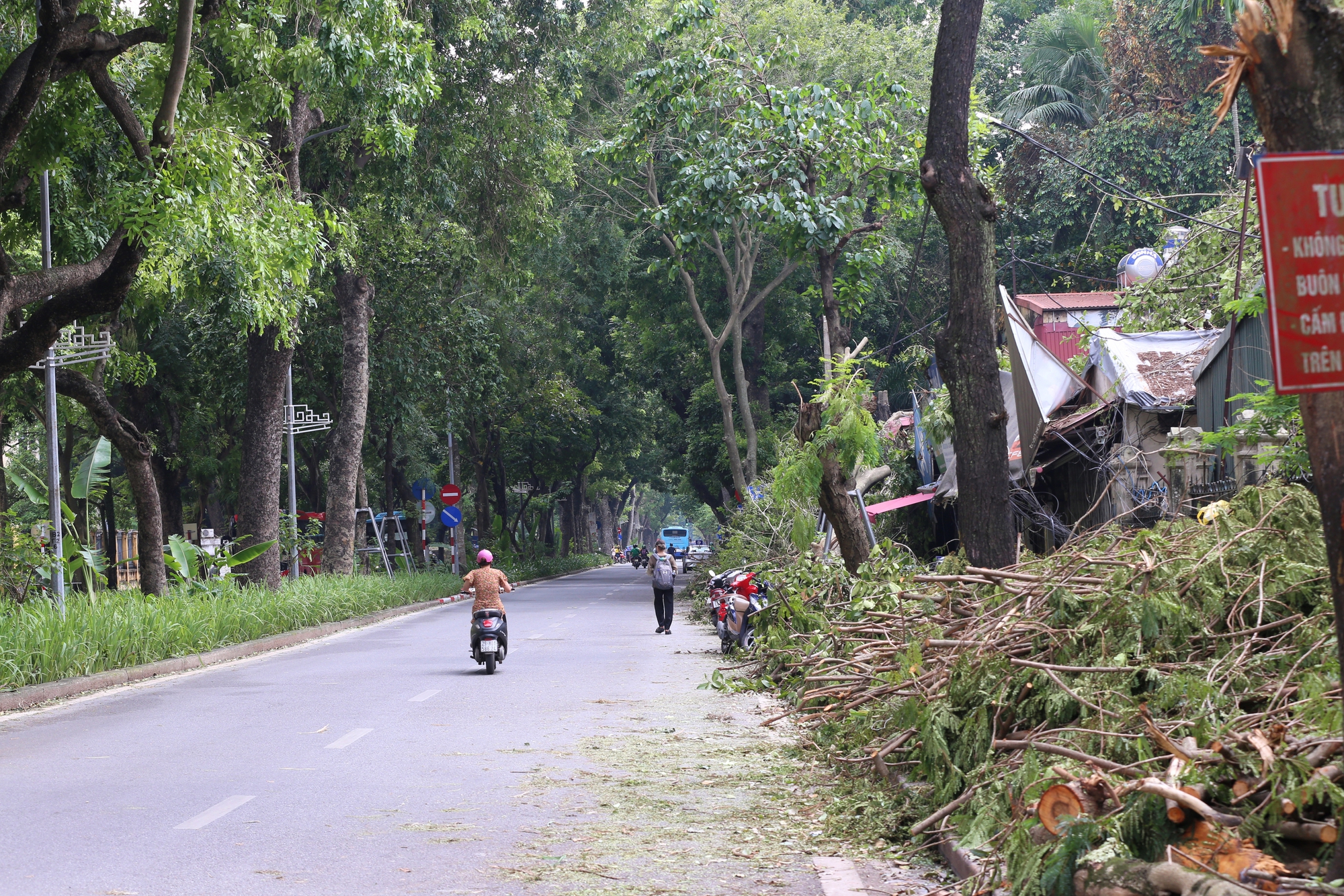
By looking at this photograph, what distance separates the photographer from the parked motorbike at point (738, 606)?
17.7 meters

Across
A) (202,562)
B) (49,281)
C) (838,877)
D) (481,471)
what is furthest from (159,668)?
(481,471)

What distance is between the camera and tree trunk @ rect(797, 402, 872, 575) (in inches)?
633

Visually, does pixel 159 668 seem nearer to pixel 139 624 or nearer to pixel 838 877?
pixel 139 624

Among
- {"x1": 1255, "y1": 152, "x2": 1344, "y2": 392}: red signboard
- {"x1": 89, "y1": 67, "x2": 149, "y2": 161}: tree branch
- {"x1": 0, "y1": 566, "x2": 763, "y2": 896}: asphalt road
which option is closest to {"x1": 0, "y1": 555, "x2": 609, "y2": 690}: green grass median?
{"x1": 0, "y1": 566, "x2": 763, "y2": 896}: asphalt road

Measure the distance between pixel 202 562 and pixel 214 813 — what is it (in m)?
17.9

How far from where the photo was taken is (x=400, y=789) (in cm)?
869

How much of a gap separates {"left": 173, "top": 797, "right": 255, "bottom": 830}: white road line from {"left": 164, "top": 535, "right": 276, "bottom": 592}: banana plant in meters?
14.2

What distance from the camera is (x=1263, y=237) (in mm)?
3684

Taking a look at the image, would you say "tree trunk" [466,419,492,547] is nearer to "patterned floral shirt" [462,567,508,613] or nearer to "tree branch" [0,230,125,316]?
"patterned floral shirt" [462,567,508,613]

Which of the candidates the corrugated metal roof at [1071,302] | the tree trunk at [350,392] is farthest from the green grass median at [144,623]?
the corrugated metal roof at [1071,302]

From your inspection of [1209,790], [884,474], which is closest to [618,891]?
[1209,790]

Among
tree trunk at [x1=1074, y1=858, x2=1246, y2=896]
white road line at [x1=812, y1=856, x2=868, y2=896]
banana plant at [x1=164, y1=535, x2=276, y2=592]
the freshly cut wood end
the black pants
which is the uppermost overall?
banana plant at [x1=164, y1=535, x2=276, y2=592]

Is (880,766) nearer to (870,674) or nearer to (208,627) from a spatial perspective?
(870,674)

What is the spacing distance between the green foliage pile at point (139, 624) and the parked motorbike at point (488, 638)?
14.0ft
